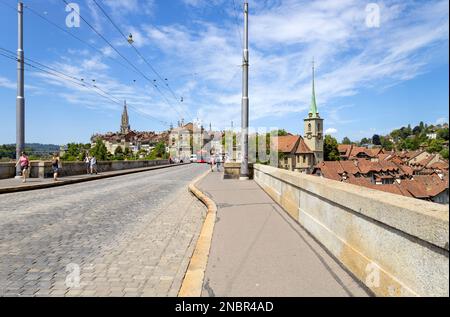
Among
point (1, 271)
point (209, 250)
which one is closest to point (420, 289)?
point (209, 250)

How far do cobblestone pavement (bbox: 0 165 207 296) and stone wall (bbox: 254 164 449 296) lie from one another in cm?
200

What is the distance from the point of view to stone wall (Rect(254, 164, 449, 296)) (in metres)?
2.32

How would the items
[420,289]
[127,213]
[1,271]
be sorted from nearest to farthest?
[420,289] < [1,271] < [127,213]

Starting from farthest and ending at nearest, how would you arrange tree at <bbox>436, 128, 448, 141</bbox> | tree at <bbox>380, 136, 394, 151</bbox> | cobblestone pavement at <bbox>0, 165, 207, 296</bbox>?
1. tree at <bbox>380, 136, 394, 151</bbox>
2. cobblestone pavement at <bbox>0, 165, 207, 296</bbox>
3. tree at <bbox>436, 128, 448, 141</bbox>

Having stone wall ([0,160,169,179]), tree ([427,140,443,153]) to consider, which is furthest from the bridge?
stone wall ([0,160,169,179])

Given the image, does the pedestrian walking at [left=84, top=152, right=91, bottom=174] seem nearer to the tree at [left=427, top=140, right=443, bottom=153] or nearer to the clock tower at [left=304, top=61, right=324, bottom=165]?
the clock tower at [left=304, top=61, right=324, bottom=165]

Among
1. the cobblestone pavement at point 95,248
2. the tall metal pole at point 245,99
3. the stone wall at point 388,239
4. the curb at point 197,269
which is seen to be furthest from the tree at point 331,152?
the stone wall at point 388,239

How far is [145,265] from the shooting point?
4605 millimetres

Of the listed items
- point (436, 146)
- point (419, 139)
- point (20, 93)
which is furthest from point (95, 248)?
point (20, 93)

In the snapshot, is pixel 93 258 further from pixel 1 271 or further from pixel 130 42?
pixel 130 42

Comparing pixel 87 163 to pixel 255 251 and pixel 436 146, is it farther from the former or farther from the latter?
pixel 436 146

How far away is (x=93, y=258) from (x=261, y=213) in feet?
13.3

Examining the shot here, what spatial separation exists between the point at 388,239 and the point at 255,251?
2.22m
